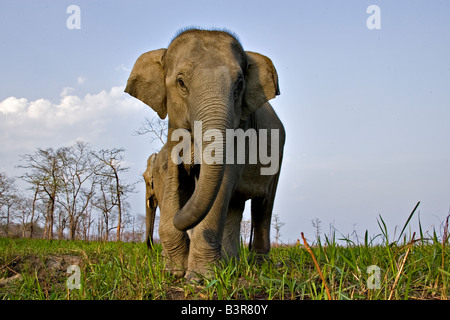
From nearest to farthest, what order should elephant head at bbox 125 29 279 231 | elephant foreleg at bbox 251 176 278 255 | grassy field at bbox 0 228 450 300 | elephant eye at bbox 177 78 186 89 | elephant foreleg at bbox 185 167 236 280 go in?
grassy field at bbox 0 228 450 300
elephant head at bbox 125 29 279 231
elephant foreleg at bbox 185 167 236 280
elephant eye at bbox 177 78 186 89
elephant foreleg at bbox 251 176 278 255

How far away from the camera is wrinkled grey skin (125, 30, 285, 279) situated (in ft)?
16.7

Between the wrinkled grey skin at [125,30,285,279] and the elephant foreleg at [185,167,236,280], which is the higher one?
the wrinkled grey skin at [125,30,285,279]

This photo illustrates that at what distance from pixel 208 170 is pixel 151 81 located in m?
1.98

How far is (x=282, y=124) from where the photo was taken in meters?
8.90

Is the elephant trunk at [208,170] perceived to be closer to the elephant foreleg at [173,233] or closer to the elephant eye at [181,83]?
the elephant eye at [181,83]

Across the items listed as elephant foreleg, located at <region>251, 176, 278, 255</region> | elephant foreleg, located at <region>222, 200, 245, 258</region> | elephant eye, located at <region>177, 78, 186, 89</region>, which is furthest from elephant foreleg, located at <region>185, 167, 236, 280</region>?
elephant foreleg, located at <region>251, 176, 278, 255</region>

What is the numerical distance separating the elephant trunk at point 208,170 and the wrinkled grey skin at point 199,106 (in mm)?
10

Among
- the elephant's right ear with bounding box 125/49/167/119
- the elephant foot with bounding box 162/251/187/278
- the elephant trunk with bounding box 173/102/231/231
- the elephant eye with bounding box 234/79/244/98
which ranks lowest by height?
the elephant foot with bounding box 162/251/187/278

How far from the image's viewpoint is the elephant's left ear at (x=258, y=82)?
21.1 feet

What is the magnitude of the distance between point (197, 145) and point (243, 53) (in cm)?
168

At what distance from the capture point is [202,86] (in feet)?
17.2

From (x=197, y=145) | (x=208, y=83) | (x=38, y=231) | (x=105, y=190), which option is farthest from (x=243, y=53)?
(x=38, y=231)

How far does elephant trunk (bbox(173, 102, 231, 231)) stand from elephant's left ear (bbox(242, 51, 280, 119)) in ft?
4.05

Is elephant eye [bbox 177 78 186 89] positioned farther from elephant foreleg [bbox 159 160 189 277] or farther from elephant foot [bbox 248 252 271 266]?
elephant foot [bbox 248 252 271 266]
